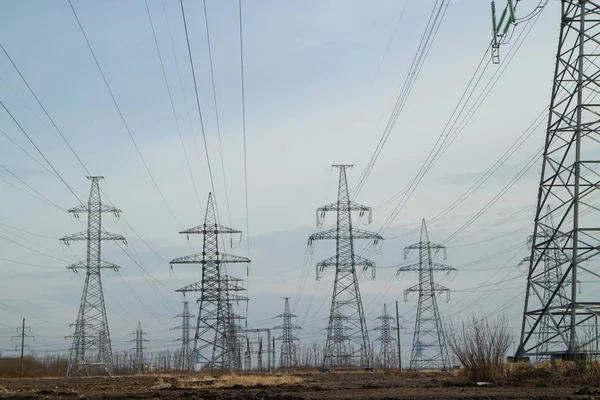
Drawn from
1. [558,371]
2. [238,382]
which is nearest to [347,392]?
[558,371]

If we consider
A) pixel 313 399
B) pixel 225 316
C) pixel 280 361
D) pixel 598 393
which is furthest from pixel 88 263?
pixel 280 361

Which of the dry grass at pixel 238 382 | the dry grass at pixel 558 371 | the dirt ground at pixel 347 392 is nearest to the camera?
the dirt ground at pixel 347 392

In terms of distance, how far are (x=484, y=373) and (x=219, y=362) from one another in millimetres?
29092

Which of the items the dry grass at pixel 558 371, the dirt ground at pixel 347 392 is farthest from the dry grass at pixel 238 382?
the dry grass at pixel 558 371

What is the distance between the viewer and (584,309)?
25.2 metres

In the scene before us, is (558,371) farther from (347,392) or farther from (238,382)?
(238,382)

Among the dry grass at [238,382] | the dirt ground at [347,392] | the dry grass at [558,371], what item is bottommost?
the dry grass at [238,382]

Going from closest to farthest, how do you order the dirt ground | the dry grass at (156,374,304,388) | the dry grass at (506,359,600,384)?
the dirt ground < the dry grass at (506,359,600,384) < the dry grass at (156,374,304,388)

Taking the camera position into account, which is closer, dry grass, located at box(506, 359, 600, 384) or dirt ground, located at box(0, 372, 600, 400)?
dirt ground, located at box(0, 372, 600, 400)

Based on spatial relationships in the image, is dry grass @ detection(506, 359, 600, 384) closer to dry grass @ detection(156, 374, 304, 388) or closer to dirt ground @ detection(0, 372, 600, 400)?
dirt ground @ detection(0, 372, 600, 400)

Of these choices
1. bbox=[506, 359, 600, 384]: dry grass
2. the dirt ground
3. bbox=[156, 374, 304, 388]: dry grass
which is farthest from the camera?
bbox=[156, 374, 304, 388]: dry grass

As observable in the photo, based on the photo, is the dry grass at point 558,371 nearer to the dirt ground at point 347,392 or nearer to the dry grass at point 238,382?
the dirt ground at point 347,392

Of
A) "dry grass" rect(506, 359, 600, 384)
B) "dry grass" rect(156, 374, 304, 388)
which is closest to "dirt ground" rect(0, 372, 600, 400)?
"dry grass" rect(506, 359, 600, 384)

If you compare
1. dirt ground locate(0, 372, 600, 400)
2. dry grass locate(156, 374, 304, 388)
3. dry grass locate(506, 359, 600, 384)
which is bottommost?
dry grass locate(156, 374, 304, 388)
